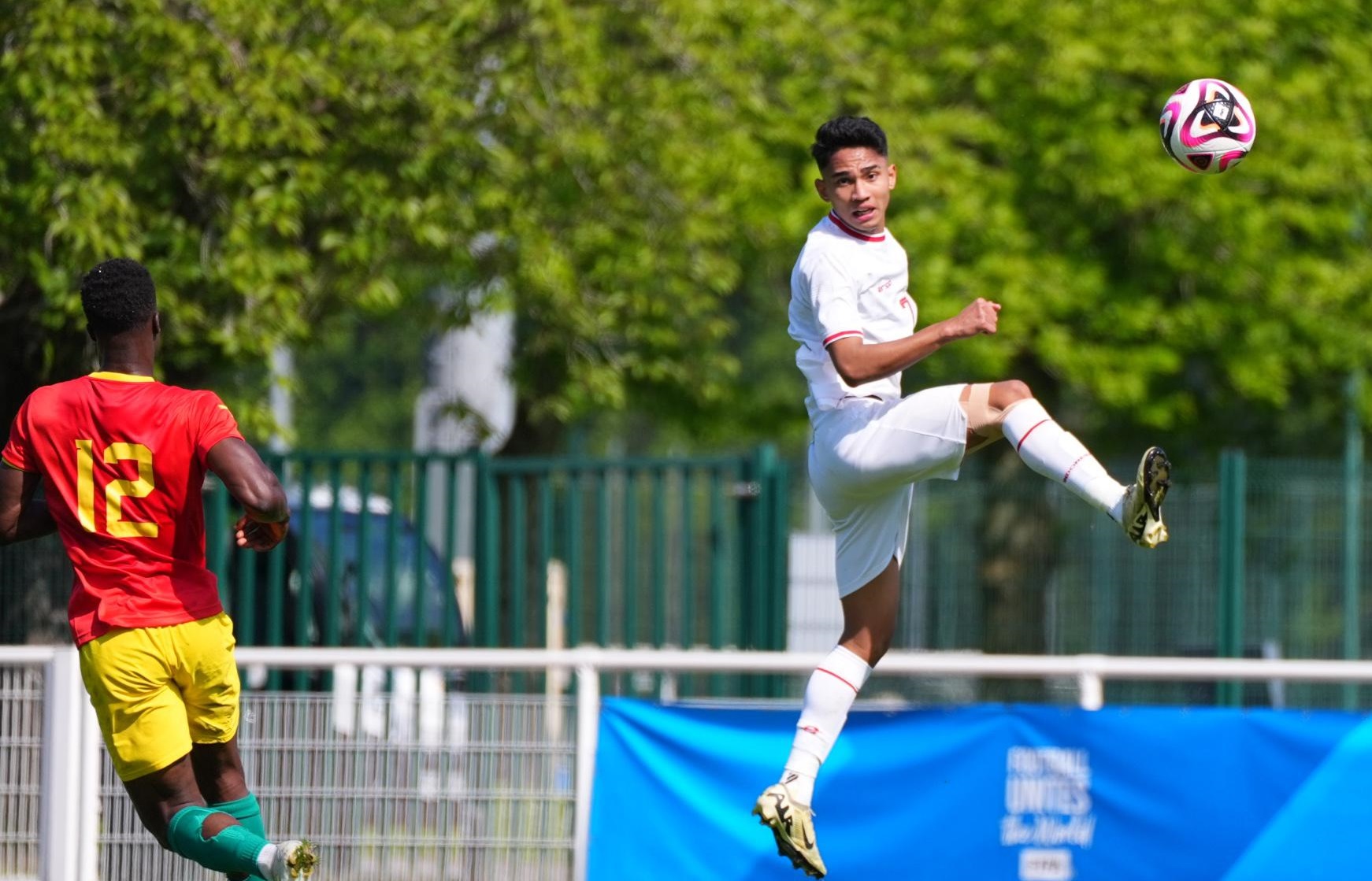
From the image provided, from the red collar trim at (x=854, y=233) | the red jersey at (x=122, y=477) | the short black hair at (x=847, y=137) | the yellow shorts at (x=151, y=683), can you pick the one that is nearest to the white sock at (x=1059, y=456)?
the red collar trim at (x=854, y=233)

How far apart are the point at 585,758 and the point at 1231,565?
596cm

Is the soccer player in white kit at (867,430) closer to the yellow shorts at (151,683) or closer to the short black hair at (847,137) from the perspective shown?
the short black hair at (847,137)

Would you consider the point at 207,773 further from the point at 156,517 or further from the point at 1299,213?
the point at 1299,213

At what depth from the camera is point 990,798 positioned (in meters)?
8.57

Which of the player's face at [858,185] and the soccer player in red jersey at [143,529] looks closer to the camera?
the soccer player in red jersey at [143,529]

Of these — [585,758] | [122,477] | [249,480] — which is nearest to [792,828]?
[585,758]

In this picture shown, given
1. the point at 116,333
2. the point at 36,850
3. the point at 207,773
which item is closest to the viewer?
the point at 116,333

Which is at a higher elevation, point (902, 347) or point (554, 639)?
point (902, 347)

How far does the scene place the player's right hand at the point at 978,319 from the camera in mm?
6422

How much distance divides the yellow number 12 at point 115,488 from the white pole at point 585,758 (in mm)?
2411

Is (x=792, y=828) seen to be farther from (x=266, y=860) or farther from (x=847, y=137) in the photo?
(x=847, y=137)

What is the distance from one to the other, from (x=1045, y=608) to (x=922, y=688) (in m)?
1.26

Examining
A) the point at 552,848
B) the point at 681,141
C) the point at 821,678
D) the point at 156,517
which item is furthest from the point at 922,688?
the point at 156,517

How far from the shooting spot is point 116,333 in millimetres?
6555
